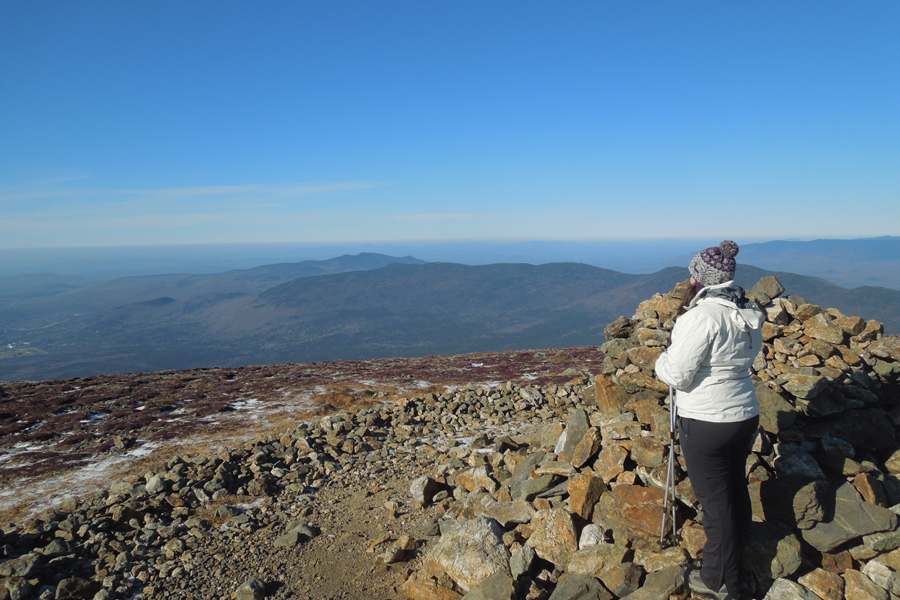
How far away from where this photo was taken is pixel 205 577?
23.0 feet

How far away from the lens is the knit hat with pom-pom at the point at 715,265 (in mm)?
4410

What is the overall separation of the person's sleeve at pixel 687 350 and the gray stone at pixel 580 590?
2.62 m

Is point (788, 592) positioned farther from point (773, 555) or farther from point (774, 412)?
point (774, 412)

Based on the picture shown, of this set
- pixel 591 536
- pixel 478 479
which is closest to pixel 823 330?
pixel 591 536

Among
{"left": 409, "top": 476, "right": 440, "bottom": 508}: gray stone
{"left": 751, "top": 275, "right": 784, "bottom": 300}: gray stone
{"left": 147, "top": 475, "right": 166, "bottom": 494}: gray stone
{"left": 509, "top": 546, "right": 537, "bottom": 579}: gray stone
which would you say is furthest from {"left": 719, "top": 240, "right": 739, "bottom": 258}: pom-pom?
{"left": 147, "top": 475, "right": 166, "bottom": 494}: gray stone

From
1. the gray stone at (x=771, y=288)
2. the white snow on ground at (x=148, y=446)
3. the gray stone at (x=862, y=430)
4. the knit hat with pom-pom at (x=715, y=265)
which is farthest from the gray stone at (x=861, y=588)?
the white snow on ground at (x=148, y=446)

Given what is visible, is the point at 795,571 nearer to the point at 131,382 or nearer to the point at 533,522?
the point at 533,522

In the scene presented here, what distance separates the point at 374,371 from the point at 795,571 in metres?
30.3

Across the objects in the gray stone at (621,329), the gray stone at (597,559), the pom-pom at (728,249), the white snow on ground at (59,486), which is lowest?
the white snow on ground at (59,486)

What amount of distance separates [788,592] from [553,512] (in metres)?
2.58

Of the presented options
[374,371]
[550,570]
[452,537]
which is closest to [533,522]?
[550,570]

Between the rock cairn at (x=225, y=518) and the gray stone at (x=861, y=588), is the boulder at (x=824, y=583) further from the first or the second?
the rock cairn at (x=225, y=518)

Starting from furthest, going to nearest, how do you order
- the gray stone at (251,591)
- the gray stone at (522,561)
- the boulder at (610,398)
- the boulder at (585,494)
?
the boulder at (610,398) → the gray stone at (251,591) → the boulder at (585,494) → the gray stone at (522,561)

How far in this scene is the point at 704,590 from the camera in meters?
4.59
